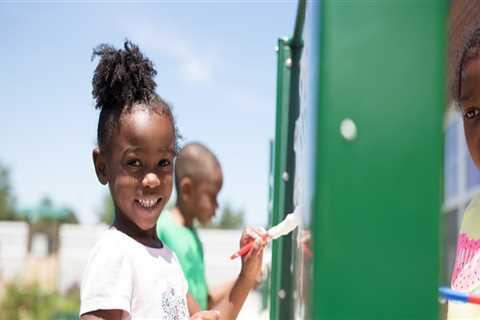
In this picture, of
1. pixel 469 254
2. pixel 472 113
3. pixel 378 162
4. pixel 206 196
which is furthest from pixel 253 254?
pixel 206 196

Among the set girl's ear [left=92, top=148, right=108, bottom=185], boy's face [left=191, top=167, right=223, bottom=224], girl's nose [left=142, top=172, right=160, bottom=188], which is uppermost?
girl's ear [left=92, top=148, right=108, bottom=185]

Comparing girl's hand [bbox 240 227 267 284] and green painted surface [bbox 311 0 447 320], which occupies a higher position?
green painted surface [bbox 311 0 447 320]

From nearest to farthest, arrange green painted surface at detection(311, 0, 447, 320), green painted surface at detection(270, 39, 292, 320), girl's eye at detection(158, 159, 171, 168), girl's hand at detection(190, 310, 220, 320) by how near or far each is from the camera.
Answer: green painted surface at detection(311, 0, 447, 320) < girl's hand at detection(190, 310, 220, 320) < girl's eye at detection(158, 159, 171, 168) < green painted surface at detection(270, 39, 292, 320)

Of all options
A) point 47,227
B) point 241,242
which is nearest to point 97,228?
point 47,227

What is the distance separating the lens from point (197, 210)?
3.74 metres

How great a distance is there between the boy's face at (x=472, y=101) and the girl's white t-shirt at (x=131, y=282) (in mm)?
798

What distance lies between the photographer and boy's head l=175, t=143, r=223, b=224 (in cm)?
376

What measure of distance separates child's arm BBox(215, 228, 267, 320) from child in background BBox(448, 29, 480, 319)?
51cm

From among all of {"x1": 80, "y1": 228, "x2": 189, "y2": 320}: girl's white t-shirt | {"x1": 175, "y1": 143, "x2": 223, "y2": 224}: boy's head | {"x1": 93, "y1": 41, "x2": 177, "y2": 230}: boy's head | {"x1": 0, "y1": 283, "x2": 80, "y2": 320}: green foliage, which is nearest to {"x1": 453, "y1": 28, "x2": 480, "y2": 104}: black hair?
{"x1": 93, "y1": 41, "x2": 177, "y2": 230}: boy's head

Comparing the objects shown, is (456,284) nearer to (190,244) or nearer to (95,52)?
(95,52)

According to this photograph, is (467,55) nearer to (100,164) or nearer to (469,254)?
(469,254)

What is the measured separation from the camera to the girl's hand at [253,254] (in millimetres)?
1742

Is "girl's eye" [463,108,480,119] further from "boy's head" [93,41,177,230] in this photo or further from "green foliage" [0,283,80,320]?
"green foliage" [0,283,80,320]

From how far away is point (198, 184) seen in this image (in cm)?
386
